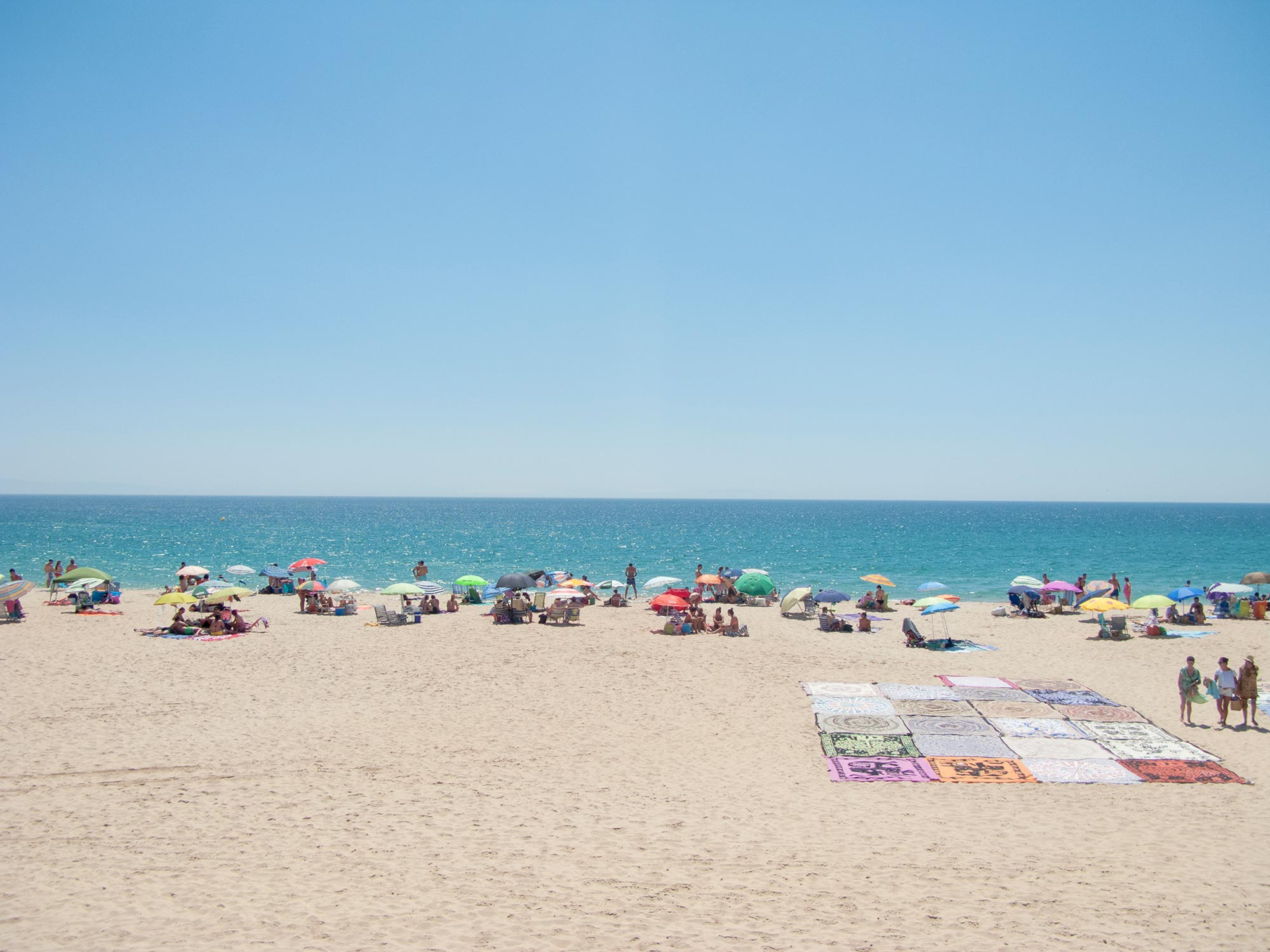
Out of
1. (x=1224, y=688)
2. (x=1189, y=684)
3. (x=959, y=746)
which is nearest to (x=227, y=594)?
(x=959, y=746)

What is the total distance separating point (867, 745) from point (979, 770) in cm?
A: 167

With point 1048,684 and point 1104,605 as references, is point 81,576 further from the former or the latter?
point 1104,605

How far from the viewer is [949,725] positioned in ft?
43.6

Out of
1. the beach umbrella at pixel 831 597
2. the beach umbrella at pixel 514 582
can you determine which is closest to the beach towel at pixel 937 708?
the beach umbrella at pixel 831 597

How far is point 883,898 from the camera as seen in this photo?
7488 mm

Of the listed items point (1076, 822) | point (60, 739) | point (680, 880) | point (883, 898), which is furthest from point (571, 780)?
point (60, 739)

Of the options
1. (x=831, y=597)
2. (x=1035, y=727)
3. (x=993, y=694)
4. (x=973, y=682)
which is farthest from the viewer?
(x=831, y=597)

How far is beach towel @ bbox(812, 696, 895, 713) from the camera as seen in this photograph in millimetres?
14109

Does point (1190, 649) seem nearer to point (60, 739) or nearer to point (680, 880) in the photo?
point (680, 880)

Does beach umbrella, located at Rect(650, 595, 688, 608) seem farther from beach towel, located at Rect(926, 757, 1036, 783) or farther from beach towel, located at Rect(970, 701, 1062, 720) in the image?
beach towel, located at Rect(926, 757, 1036, 783)

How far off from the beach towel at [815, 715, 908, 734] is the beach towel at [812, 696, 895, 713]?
0.28 metres

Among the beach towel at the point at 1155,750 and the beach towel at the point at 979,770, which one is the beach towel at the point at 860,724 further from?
the beach towel at the point at 1155,750

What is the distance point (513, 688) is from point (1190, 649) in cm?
1775

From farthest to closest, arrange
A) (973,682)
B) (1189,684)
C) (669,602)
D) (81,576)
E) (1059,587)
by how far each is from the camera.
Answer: (1059,587) < (81,576) < (669,602) < (973,682) < (1189,684)
